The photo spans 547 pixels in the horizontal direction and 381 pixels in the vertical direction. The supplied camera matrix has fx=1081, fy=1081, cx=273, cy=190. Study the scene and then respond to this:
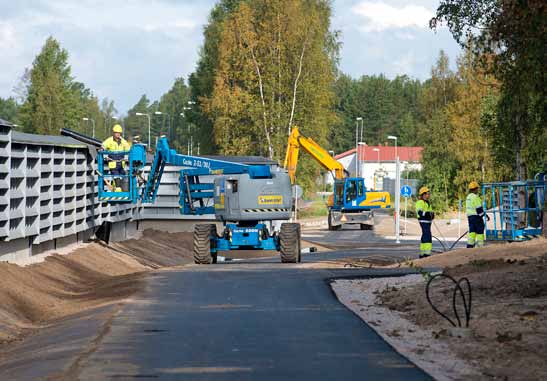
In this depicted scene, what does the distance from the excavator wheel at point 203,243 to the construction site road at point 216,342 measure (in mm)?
9450

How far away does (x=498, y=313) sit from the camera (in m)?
14.6

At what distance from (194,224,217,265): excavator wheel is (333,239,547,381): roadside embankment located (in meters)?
7.46

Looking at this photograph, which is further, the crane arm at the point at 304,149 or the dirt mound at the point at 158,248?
the crane arm at the point at 304,149

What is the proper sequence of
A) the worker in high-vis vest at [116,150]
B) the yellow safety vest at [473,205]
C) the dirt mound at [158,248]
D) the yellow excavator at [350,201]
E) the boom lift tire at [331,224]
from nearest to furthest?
the worker in high-vis vest at [116,150]
the yellow safety vest at [473,205]
the dirt mound at [158,248]
the yellow excavator at [350,201]
the boom lift tire at [331,224]

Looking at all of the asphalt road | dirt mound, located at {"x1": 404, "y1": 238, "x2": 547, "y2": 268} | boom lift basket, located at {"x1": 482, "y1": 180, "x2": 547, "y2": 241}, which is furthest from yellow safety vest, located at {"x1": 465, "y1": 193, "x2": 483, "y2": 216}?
the asphalt road

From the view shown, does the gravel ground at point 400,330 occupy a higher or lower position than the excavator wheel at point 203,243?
lower

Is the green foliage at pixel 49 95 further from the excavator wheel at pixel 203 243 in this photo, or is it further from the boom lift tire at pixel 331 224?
the excavator wheel at pixel 203 243

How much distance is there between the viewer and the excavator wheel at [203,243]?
28.2 m

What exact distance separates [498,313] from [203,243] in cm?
1446

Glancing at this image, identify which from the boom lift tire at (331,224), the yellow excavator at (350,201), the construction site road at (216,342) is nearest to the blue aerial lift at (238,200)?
the construction site road at (216,342)

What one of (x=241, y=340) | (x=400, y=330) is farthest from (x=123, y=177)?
(x=241, y=340)

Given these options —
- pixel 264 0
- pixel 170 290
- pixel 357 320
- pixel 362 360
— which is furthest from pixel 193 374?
→ pixel 264 0

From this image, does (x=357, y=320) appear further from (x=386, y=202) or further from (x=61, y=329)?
(x=386, y=202)

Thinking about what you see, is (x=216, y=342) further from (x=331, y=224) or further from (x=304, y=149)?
(x=331, y=224)
